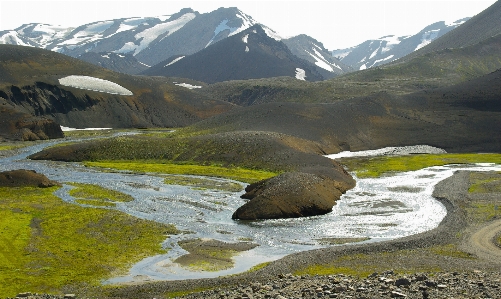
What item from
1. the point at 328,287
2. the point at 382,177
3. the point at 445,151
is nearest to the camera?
the point at 328,287

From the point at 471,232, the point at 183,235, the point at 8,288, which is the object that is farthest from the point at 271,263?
the point at 471,232

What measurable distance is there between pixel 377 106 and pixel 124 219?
364 ft

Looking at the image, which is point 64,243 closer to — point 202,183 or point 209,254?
point 209,254

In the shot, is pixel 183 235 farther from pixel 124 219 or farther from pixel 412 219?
pixel 412 219

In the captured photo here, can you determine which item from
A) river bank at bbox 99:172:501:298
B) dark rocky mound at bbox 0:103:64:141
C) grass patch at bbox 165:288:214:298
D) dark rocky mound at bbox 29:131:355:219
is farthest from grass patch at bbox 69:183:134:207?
dark rocky mound at bbox 0:103:64:141

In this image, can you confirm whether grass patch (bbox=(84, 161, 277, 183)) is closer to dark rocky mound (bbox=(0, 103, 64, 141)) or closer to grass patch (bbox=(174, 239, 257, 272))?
grass patch (bbox=(174, 239, 257, 272))

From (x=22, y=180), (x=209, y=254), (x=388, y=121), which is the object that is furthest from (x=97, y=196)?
(x=388, y=121)

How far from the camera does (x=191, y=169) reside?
359 ft

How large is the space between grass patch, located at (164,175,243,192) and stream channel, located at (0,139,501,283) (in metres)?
2.27

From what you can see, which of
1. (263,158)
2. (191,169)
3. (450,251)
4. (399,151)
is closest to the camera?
(450,251)

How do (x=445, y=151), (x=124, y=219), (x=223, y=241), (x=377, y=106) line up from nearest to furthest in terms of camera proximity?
(x=223, y=241) → (x=124, y=219) → (x=445, y=151) → (x=377, y=106)

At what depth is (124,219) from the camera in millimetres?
65812

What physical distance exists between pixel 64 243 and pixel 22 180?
3436cm

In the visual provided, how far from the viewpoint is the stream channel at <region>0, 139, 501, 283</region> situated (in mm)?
52625
